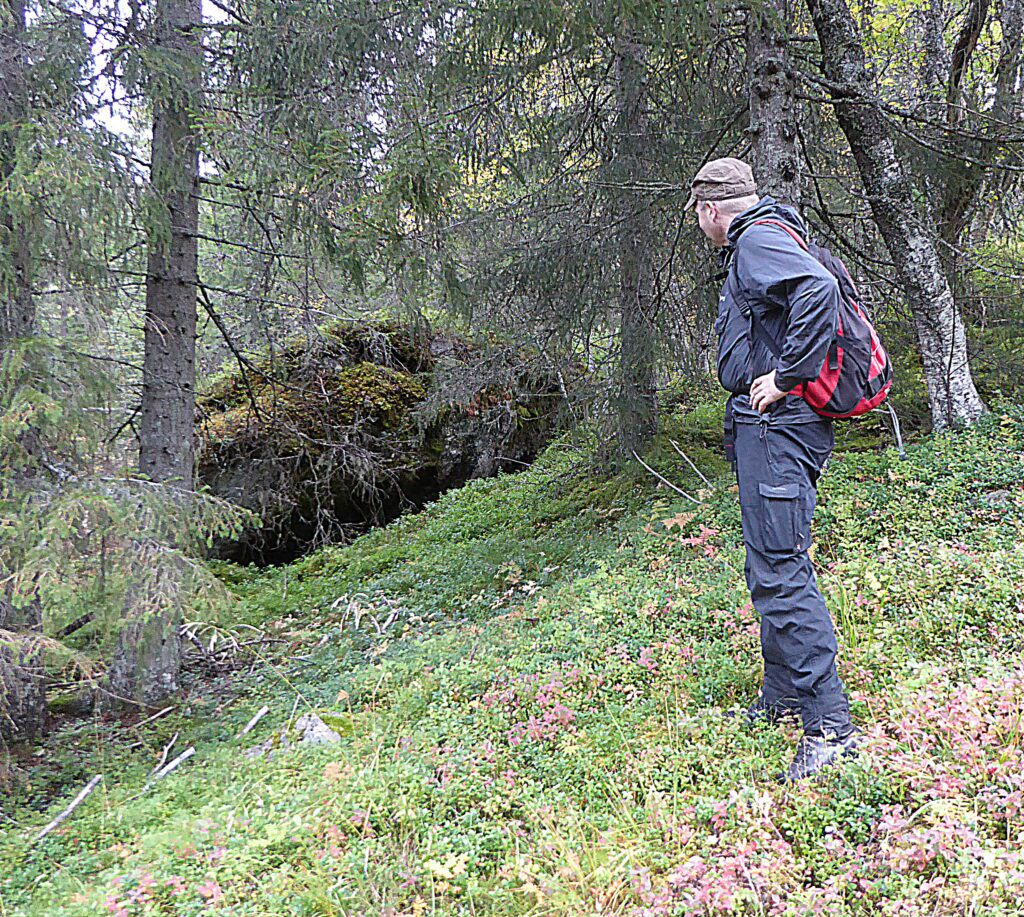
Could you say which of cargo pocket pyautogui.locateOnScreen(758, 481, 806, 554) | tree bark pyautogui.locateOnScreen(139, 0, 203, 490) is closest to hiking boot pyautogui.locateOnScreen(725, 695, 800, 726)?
cargo pocket pyautogui.locateOnScreen(758, 481, 806, 554)

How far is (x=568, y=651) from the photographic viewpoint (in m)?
4.52

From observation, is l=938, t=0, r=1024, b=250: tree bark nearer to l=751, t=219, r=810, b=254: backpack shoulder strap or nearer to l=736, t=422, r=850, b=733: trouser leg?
l=751, t=219, r=810, b=254: backpack shoulder strap

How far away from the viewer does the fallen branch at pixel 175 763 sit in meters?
4.55

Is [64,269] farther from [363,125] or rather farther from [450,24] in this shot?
[450,24]

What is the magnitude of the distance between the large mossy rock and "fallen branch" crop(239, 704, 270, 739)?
333 centimetres

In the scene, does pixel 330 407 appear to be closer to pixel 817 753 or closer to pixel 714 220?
pixel 714 220

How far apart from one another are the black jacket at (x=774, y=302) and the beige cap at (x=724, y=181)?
121 millimetres

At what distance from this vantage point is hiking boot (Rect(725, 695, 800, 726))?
3223mm

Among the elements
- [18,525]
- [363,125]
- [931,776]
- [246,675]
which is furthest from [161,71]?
[931,776]

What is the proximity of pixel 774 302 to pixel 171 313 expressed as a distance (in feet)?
16.8

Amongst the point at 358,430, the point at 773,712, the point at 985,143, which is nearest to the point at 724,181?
the point at 773,712

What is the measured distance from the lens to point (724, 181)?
10.5 ft

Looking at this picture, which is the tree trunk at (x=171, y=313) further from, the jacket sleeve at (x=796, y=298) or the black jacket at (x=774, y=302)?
the jacket sleeve at (x=796, y=298)

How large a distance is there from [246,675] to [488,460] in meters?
5.61
